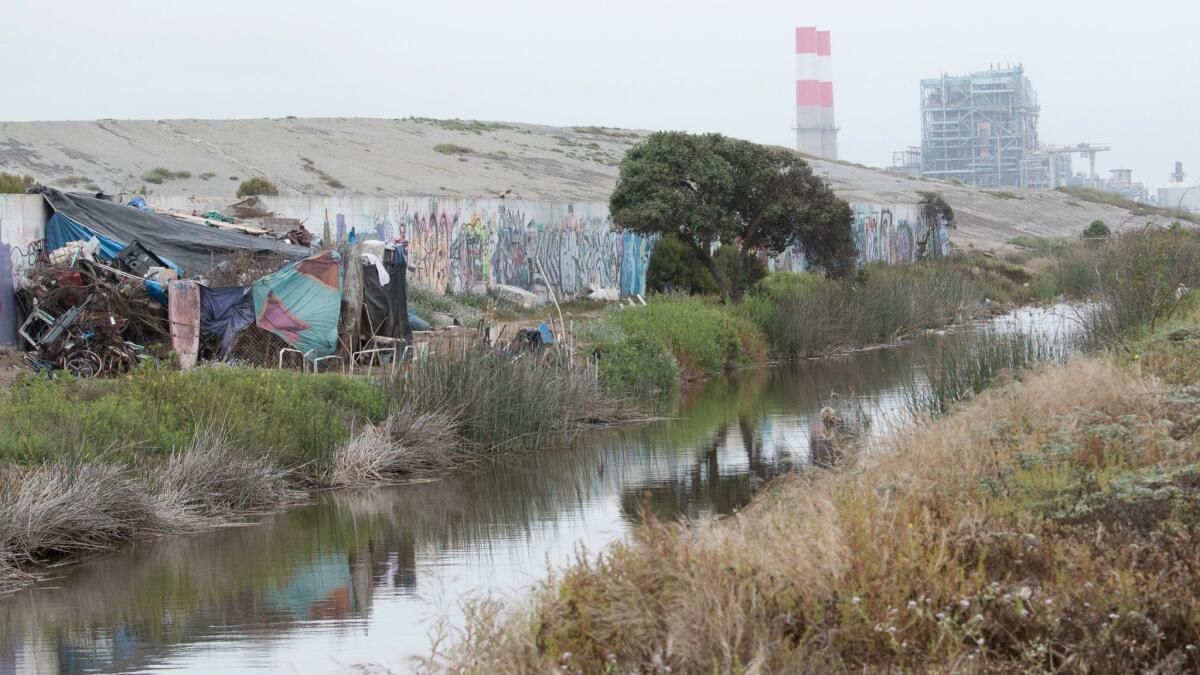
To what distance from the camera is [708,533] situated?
338 inches

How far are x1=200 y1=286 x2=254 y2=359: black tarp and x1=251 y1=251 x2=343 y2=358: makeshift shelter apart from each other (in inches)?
5.9

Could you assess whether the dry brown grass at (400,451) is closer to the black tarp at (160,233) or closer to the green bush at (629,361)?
the green bush at (629,361)

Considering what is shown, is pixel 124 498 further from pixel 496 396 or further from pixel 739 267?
pixel 739 267

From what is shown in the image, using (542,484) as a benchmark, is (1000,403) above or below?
above

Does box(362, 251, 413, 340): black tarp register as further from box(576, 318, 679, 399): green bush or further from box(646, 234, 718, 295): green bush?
box(646, 234, 718, 295): green bush

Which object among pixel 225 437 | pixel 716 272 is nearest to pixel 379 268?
pixel 225 437

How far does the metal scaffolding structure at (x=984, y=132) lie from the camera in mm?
158125

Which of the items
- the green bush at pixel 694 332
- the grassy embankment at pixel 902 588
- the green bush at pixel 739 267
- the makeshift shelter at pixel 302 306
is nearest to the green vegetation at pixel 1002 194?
the green bush at pixel 739 267

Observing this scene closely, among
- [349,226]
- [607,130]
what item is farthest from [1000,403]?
[607,130]

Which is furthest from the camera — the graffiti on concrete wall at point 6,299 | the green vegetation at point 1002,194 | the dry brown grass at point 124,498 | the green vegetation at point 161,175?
the green vegetation at point 1002,194

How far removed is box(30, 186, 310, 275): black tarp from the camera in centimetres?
2409

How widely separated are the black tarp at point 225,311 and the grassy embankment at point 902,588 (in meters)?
13.8

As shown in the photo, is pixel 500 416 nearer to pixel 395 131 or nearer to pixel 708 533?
pixel 708 533

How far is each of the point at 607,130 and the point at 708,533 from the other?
9442 centimetres
